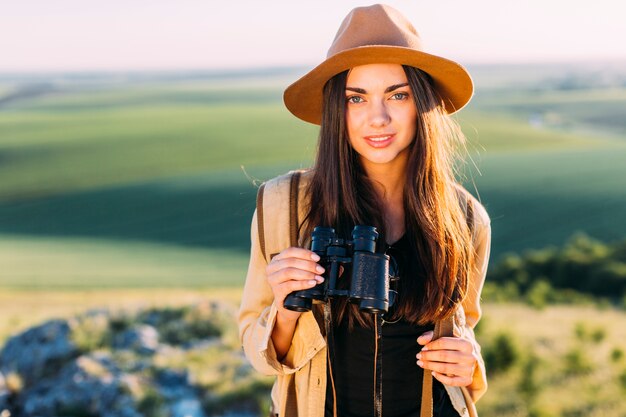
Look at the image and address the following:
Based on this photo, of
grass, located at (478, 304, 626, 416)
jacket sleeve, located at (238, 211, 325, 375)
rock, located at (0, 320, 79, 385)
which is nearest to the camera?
jacket sleeve, located at (238, 211, 325, 375)

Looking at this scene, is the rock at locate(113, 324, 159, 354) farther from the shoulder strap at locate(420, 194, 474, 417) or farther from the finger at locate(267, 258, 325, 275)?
the finger at locate(267, 258, 325, 275)

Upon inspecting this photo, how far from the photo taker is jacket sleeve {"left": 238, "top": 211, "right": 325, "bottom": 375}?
2244 mm

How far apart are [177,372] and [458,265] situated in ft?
11.7

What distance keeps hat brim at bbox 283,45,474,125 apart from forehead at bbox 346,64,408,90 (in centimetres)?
3

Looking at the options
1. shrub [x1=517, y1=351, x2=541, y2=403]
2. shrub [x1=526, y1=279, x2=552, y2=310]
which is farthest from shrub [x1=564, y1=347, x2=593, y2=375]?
shrub [x1=526, y1=279, x2=552, y2=310]

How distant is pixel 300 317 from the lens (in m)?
2.29

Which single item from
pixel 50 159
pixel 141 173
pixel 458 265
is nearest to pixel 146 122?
pixel 50 159

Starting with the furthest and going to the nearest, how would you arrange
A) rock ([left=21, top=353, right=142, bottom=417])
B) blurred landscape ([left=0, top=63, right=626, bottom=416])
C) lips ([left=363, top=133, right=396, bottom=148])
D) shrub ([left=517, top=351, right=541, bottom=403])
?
blurred landscape ([left=0, top=63, right=626, bottom=416]) → shrub ([left=517, top=351, right=541, bottom=403]) → rock ([left=21, top=353, right=142, bottom=417]) → lips ([left=363, top=133, right=396, bottom=148])

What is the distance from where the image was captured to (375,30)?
236 centimetres

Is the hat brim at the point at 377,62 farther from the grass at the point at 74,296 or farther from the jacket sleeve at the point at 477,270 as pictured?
the grass at the point at 74,296

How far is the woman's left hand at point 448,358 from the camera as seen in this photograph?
225 cm

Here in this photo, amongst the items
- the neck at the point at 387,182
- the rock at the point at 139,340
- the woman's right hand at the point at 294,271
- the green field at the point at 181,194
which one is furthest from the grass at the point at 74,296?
the woman's right hand at the point at 294,271

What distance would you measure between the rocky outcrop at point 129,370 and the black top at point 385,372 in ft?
8.06

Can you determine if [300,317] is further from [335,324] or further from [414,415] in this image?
[414,415]
